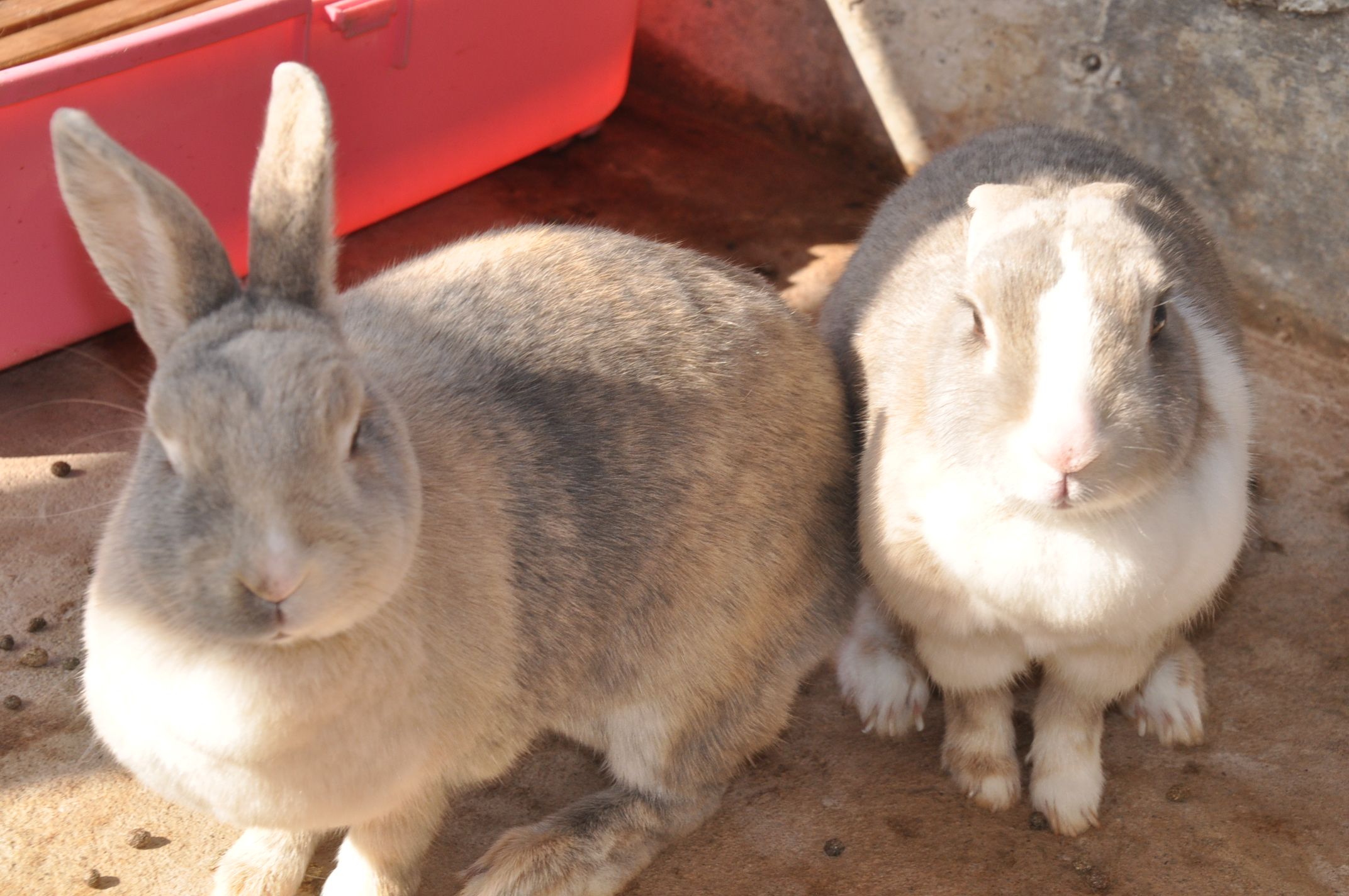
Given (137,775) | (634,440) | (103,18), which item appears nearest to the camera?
(137,775)

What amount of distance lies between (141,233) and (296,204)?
0.26 m

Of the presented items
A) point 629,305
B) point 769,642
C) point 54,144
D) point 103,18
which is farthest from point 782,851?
point 103,18

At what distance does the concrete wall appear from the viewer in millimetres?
3982

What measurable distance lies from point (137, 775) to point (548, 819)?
0.91 m

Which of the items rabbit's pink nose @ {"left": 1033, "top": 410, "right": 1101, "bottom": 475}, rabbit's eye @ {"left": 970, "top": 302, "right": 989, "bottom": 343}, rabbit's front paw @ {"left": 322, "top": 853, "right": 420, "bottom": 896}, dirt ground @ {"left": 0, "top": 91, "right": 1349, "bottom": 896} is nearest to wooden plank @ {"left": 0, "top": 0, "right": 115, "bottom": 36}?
dirt ground @ {"left": 0, "top": 91, "right": 1349, "bottom": 896}

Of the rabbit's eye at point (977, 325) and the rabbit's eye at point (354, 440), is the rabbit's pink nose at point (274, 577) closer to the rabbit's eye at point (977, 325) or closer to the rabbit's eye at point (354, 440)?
the rabbit's eye at point (354, 440)

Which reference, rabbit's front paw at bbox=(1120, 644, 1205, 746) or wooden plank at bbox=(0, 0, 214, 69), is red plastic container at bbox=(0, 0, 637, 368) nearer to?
wooden plank at bbox=(0, 0, 214, 69)

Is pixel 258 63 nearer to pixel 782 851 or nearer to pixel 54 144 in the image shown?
pixel 54 144

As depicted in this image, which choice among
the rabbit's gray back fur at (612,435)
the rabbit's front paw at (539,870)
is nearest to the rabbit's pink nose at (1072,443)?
the rabbit's gray back fur at (612,435)

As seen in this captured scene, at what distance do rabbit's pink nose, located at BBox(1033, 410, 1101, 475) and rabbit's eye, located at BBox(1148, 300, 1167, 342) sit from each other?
286 millimetres

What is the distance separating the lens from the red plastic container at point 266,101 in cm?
356

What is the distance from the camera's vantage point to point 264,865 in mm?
2785

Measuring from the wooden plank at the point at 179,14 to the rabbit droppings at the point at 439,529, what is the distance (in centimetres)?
129

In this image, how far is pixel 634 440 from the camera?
2.74m
